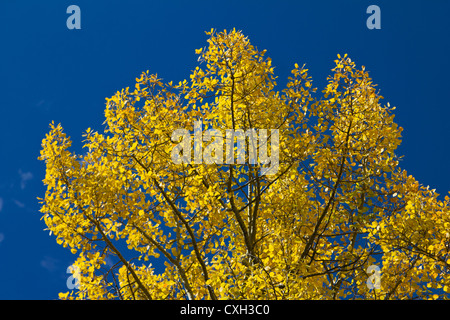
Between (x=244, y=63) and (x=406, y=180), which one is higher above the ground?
(x=244, y=63)

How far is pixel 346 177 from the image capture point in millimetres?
8562

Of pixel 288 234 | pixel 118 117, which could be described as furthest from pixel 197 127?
pixel 288 234

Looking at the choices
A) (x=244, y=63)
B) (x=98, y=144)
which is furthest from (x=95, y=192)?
(x=244, y=63)

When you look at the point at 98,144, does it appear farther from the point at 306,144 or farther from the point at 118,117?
the point at 306,144

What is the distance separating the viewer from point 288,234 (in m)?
8.42

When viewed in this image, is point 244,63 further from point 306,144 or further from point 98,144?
point 98,144
